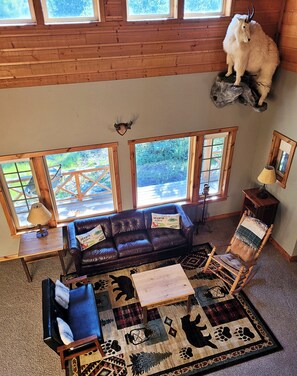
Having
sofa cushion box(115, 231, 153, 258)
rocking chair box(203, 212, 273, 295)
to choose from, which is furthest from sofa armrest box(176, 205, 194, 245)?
sofa cushion box(115, 231, 153, 258)

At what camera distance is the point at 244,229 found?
504 cm

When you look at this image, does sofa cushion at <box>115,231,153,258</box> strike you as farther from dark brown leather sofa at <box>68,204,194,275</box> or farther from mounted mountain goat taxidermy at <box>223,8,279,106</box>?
mounted mountain goat taxidermy at <box>223,8,279,106</box>

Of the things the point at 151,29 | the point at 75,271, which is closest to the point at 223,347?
the point at 75,271

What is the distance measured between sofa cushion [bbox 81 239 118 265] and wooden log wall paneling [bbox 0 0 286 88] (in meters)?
2.74

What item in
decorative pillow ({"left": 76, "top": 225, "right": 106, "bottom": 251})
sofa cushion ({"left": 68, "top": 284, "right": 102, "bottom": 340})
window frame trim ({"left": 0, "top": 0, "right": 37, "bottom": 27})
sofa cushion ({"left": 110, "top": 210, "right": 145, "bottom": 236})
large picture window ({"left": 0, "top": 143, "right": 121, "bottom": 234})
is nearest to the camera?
sofa cushion ({"left": 68, "top": 284, "right": 102, "bottom": 340})

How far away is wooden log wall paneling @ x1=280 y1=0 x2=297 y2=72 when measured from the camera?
176 inches

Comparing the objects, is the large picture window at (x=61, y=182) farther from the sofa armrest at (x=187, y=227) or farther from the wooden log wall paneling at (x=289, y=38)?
the wooden log wall paneling at (x=289, y=38)

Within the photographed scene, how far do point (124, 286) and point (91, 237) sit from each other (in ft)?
3.29

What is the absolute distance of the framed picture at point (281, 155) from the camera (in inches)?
196

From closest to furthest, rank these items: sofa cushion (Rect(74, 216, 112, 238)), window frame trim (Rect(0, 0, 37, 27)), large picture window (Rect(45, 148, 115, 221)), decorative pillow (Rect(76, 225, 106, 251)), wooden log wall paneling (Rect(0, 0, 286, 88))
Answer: window frame trim (Rect(0, 0, 37, 27))
wooden log wall paneling (Rect(0, 0, 286, 88))
decorative pillow (Rect(76, 225, 106, 251))
large picture window (Rect(45, 148, 115, 221))
sofa cushion (Rect(74, 216, 112, 238))

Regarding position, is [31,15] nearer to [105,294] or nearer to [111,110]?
[111,110]

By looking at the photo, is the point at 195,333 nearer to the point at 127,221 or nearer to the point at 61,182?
the point at 127,221

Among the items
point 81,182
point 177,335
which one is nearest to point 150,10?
point 81,182

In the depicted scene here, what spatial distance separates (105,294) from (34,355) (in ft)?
4.17
